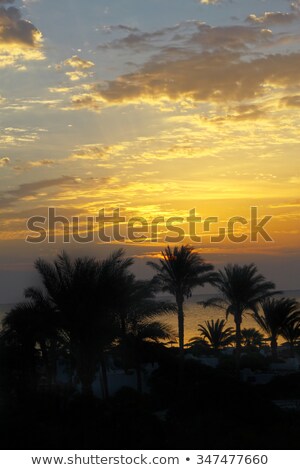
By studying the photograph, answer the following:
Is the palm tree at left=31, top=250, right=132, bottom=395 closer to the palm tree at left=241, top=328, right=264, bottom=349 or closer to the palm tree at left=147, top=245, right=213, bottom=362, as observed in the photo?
the palm tree at left=147, top=245, right=213, bottom=362

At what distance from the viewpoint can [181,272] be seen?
36.7 m

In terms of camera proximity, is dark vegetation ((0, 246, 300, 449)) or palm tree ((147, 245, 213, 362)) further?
palm tree ((147, 245, 213, 362))

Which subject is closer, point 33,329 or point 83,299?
point 83,299

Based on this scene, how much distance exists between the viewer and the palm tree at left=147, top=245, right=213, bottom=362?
3650 cm

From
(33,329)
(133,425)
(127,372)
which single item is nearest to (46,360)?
(33,329)

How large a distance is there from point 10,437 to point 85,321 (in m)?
6.66

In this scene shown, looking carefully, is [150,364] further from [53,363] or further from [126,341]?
[53,363]

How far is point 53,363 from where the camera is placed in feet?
93.8

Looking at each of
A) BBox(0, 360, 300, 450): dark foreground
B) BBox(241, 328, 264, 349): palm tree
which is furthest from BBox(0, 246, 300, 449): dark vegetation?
BBox(241, 328, 264, 349): palm tree

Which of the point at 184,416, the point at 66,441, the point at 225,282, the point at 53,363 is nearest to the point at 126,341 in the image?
the point at 53,363

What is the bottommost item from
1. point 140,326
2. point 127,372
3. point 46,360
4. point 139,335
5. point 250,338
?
point 250,338

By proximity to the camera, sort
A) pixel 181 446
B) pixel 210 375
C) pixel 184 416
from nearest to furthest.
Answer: pixel 181 446 < pixel 184 416 < pixel 210 375

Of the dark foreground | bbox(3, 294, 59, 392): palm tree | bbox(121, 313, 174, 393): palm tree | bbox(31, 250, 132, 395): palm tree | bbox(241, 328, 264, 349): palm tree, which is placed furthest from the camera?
bbox(241, 328, 264, 349): palm tree

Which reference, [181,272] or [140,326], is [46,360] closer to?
[140,326]
